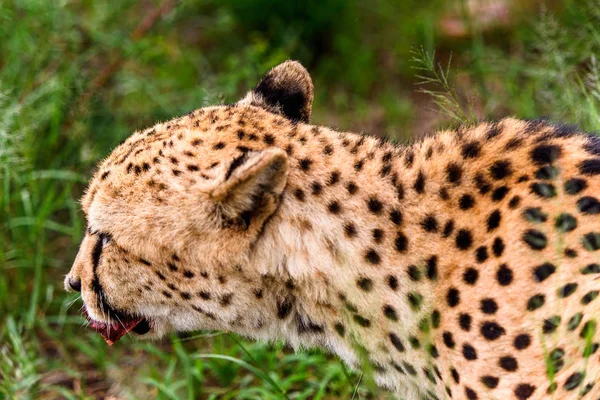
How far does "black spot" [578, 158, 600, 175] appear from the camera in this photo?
2801 millimetres

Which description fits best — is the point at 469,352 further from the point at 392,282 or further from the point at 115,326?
the point at 115,326

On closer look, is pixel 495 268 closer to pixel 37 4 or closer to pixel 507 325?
pixel 507 325

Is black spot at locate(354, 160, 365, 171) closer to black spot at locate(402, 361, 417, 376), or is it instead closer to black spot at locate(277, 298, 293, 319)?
black spot at locate(277, 298, 293, 319)

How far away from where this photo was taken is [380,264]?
9.44 ft

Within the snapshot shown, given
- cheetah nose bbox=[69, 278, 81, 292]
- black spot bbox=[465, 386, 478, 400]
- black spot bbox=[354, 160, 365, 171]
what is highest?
black spot bbox=[354, 160, 365, 171]

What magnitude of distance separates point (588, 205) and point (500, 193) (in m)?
0.26

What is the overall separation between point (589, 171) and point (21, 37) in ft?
11.6

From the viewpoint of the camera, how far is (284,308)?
2936 millimetres

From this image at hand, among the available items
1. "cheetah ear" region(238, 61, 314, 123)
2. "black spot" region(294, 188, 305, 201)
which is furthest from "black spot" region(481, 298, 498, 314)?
"cheetah ear" region(238, 61, 314, 123)

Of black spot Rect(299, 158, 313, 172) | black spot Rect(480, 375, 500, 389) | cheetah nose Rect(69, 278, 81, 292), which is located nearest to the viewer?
black spot Rect(480, 375, 500, 389)

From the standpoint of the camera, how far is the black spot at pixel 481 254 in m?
2.76

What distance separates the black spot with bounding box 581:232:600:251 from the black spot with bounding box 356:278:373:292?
656mm

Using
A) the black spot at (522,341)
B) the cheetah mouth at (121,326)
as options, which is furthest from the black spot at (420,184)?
the cheetah mouth at (121,326)

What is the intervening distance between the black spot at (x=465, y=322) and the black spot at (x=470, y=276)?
102mm
